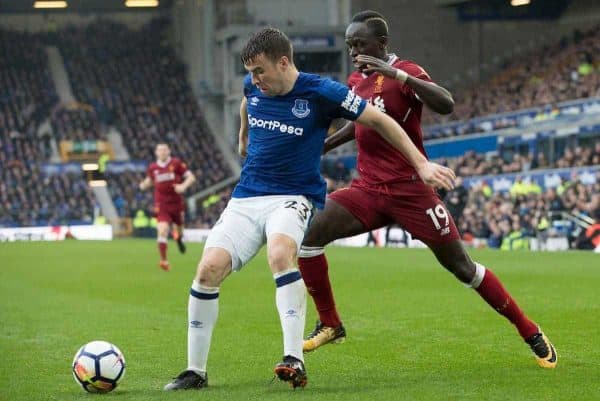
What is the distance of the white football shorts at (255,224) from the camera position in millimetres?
6637

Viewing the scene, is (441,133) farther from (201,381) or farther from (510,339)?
(201,381)

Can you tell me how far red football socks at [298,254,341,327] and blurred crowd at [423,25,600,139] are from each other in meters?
27.4

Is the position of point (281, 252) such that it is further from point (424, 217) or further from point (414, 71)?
point (414, 71)

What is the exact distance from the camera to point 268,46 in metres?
6.47

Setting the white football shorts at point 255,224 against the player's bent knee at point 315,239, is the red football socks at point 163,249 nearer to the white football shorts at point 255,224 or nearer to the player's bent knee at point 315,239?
the player's bent knee at point 315,239

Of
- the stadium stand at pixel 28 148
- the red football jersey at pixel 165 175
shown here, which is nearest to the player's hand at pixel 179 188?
the red football jersey at pixel 165 175

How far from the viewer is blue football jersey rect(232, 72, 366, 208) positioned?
6668 mm

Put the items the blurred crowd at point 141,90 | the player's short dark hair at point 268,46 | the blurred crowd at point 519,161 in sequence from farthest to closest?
the blurred crowd at point 141,90 < the blurred crowd at point 519,161 < the player's short dark hair at point 268,46

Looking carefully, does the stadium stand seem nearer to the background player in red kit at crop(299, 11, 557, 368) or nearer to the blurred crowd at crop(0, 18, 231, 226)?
the blurred crowd at crop(0, 18, 231, 226)

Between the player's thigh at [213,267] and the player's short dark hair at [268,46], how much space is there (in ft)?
3.72

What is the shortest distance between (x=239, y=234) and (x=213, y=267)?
0.93 ft

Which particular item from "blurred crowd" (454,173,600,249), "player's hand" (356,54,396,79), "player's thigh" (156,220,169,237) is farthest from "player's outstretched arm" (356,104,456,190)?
"blurred crowd" (454,173,600,249)

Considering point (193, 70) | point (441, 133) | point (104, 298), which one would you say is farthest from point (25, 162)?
point (104, 298)

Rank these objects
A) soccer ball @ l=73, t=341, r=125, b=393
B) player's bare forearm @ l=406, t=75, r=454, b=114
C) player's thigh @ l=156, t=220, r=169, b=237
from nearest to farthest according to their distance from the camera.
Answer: soccer ball @ l=73, t=341, r=125, b=393
player's bare forearm @ l=406, t=75, r=454, b=114
player's thigh @ l=156, t=220, r=169, b=237
